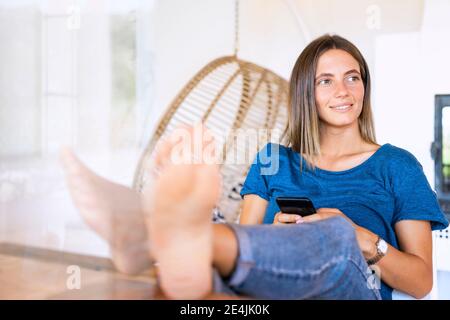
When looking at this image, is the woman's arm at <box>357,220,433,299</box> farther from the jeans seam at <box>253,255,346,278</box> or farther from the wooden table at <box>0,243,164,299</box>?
the wooden table at <box>0,243,164,299</box>

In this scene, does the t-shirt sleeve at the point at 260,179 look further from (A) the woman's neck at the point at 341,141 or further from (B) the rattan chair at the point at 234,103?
(B) the rattan chair at the point at 234,103

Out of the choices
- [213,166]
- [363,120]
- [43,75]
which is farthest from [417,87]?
[213,166]

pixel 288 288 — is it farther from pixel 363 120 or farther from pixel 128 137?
pixel 128 137

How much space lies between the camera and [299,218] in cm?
76

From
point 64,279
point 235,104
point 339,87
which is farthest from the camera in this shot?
point 235,104

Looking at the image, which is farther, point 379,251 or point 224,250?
point 379,251

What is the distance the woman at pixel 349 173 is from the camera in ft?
2.78

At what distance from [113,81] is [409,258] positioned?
0.73 m

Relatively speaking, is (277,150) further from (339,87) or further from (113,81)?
(113,81)

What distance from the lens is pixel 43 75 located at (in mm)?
1052

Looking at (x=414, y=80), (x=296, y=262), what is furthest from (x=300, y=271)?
(x=414, y=80)

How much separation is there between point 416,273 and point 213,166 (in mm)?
489

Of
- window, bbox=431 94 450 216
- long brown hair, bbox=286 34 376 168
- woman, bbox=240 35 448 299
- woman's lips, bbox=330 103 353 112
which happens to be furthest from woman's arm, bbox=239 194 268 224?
window, bbox=431 94 450 216

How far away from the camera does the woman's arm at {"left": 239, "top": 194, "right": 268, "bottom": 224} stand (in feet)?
3.28
